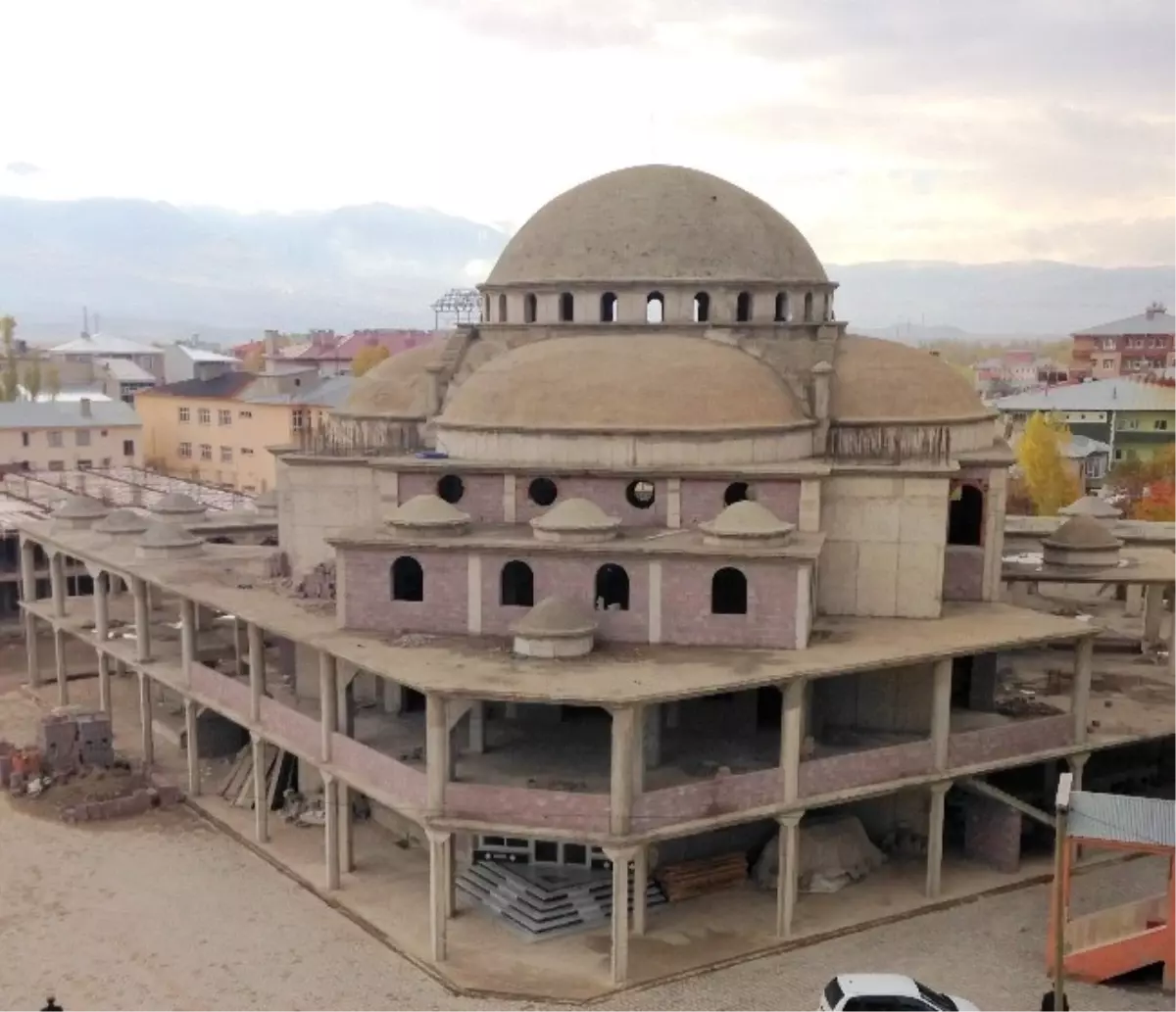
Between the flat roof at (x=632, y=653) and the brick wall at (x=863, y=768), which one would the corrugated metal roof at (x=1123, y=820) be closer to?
the brick wall at (x=863, y=768)

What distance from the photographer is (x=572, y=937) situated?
77.8 ft

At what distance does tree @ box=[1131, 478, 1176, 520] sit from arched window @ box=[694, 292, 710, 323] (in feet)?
109

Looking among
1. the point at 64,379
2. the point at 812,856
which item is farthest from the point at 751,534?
the point at 64,379

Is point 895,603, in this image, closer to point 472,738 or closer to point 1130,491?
point 472,738

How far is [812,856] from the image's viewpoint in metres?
25.7

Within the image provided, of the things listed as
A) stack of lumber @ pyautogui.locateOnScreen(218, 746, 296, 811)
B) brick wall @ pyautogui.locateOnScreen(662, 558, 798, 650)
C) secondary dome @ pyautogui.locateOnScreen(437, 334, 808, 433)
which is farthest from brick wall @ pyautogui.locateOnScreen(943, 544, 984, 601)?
stack of lumber @ pyautogui.locateOnScreen(218, 746, 296, 811)

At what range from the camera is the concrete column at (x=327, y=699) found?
24672mm

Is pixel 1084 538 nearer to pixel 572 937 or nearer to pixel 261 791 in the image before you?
pixel 572 937

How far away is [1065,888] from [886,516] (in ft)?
31.8

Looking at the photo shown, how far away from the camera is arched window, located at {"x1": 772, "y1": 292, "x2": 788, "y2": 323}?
33.4 meters

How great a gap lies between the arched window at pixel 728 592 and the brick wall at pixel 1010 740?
525cm

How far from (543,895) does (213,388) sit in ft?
211

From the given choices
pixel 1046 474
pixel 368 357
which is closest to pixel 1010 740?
pixel 1046 474

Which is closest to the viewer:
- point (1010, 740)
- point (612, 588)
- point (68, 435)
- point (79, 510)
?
point (1010, 740)
